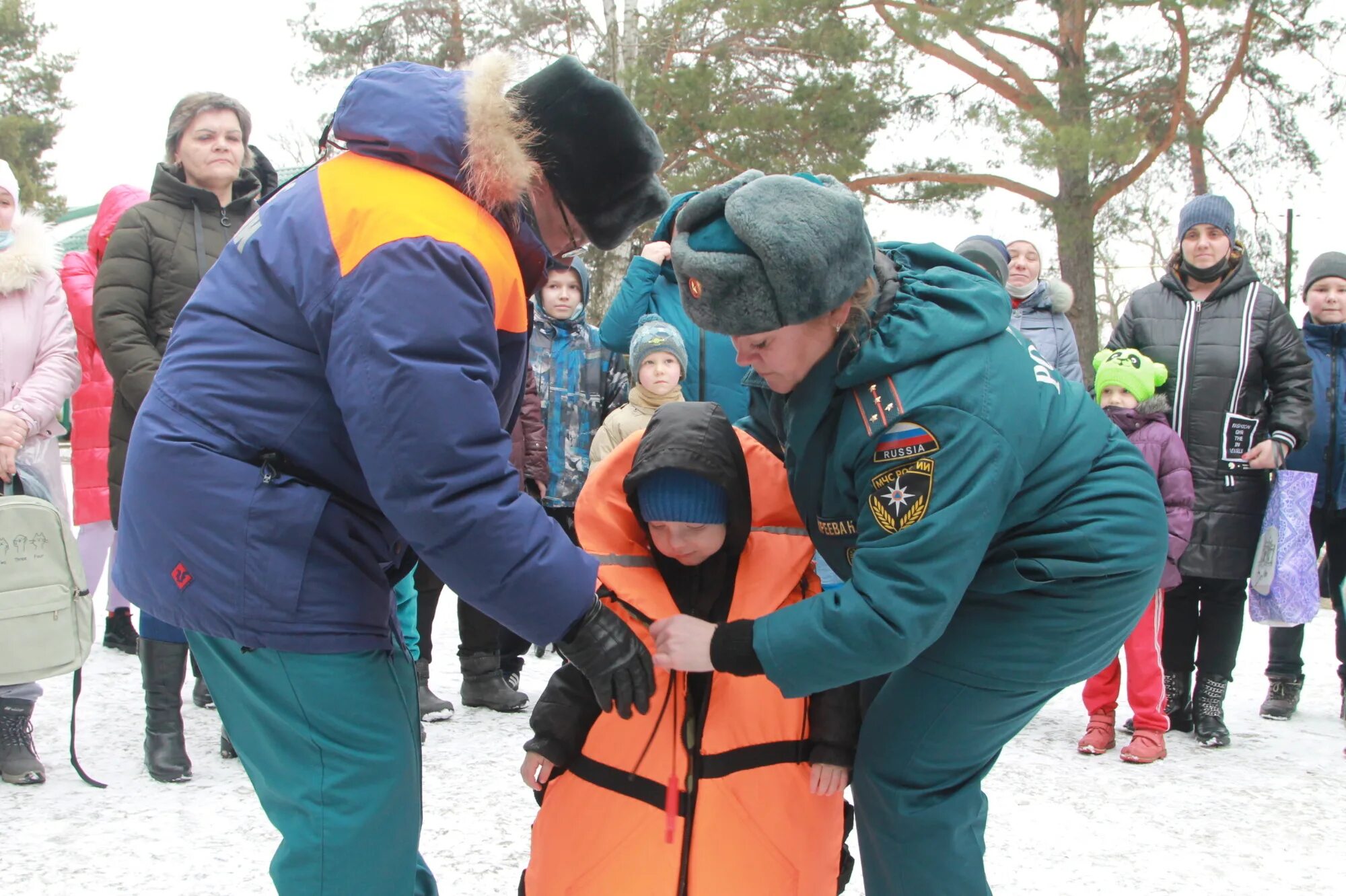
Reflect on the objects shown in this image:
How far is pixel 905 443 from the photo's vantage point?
1.75 meters

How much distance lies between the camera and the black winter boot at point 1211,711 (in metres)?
4.04

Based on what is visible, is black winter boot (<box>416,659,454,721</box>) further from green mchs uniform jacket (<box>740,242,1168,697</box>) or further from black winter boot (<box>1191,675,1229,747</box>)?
black winter boot (<box>1191,675,1229,747</box>)

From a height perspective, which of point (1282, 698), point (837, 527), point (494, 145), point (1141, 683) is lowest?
point (1282, 698)

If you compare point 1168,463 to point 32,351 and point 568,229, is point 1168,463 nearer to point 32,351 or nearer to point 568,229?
point 568,229

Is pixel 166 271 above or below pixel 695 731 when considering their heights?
above

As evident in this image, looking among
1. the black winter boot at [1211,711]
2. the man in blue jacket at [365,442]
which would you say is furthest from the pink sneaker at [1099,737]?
the man in blue jacket at [365,442]

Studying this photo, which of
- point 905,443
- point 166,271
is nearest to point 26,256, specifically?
point 166,271

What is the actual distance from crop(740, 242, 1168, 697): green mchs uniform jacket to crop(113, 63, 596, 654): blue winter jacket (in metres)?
0.45

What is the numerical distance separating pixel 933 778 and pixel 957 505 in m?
0.55

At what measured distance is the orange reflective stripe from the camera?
5.05 ft

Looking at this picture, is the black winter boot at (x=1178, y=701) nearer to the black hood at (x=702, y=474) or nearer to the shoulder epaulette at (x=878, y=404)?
the black hood at (x=702, y=474)

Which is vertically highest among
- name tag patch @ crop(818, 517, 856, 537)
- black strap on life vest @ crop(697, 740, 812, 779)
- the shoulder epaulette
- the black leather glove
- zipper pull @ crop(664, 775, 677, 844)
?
the shoulder epaulette

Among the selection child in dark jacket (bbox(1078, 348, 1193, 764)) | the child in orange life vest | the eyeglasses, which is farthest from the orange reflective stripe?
child in dark jacket (bbox(1078, 348, 1193, 764))

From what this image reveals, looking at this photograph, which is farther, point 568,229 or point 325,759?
point 568,229
